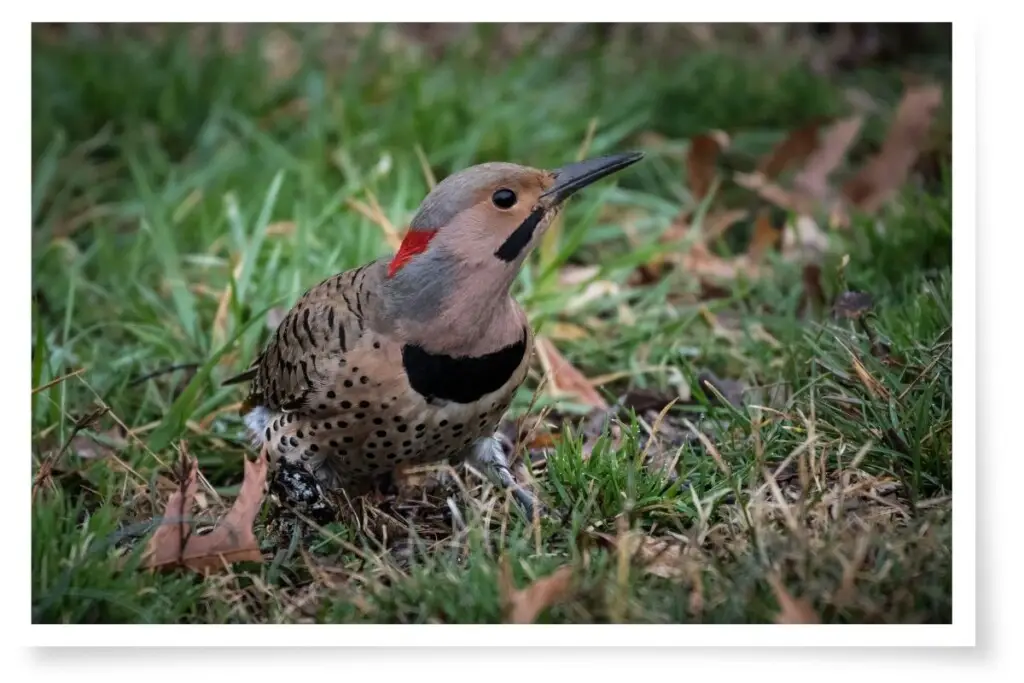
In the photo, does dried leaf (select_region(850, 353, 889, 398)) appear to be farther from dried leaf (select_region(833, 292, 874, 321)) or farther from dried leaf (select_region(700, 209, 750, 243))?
dried leaf (select_region(700, 209, 750, 243))

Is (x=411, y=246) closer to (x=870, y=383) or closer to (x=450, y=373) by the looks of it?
(x=450, y=373)

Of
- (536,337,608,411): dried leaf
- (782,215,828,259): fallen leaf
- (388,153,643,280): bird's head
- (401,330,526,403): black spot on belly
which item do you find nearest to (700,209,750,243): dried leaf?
(782,215,828,259): fallen leaf

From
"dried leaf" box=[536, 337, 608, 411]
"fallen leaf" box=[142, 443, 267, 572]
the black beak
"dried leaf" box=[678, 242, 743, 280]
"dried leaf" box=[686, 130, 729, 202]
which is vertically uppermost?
"dried leaf" box=[686, 130, 729, 202]

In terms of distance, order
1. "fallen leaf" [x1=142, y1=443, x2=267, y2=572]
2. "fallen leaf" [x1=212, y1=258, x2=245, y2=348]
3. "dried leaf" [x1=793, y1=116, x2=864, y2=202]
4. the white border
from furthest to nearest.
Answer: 1. "dried leaf" [x1=793, y1=116, x2=864, y2=202]
2. "fallen leaf" [x1=212, y1=258, x2=245, y2=348]
3. "fallen leaf" [x1=142, y1=443, x2=267, y2=572]
4. the white border

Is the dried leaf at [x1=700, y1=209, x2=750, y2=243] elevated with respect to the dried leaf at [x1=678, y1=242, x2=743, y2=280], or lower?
elevated

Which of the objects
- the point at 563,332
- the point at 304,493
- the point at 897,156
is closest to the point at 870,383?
the point at 563,332
